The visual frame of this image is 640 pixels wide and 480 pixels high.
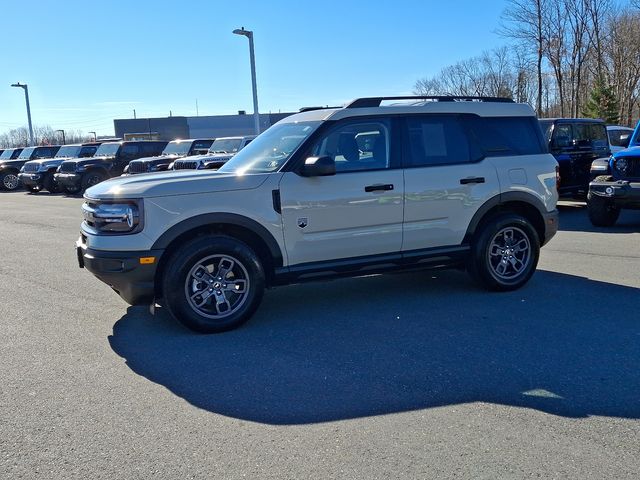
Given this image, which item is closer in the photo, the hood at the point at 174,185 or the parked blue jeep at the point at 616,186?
the hood at the point at 174,185

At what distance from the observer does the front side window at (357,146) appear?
18.0 ft

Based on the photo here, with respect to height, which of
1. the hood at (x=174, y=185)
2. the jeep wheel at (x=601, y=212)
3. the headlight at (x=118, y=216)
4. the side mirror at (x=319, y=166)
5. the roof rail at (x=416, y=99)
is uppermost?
the roof rail at (x=416, y=99)

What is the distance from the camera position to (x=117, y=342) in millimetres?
4984

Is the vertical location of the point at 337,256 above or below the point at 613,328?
above

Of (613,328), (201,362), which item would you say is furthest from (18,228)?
(613,328)

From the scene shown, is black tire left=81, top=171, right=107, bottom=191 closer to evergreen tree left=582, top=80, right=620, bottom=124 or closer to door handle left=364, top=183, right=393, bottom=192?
door handle left=364, top=183, right=393, bottom=192

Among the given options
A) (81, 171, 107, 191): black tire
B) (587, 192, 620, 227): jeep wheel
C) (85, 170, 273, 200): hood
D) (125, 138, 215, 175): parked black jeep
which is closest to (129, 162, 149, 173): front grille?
(125, 138, 215, 175): parked black jeep

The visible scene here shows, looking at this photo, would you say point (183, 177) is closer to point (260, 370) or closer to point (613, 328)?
point (260, 370)

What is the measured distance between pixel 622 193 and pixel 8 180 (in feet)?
88.7

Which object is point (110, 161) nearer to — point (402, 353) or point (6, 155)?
point (6, 155)

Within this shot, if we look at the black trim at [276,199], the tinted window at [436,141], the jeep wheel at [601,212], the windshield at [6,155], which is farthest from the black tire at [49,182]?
the tinted window at [436,141]

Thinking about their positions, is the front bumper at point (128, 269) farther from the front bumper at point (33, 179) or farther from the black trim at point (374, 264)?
the front bumper at point (33, 179)

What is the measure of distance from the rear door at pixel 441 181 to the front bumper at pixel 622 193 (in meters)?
4.95

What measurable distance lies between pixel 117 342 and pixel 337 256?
2129 mm
